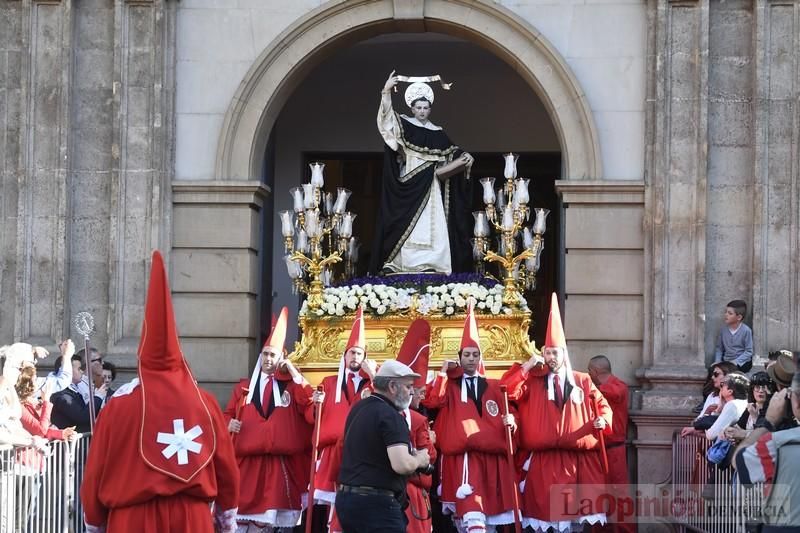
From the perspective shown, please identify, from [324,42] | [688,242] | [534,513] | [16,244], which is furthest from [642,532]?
[16,244]

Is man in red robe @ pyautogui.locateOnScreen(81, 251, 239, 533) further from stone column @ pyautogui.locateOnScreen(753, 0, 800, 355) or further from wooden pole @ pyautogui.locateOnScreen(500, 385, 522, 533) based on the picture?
stone column @ pyautogui.locateOnScreen(753, 0, 800, 355)

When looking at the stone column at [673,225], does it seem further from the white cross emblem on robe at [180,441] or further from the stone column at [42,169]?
the white cross emblem on robe at [180,441]

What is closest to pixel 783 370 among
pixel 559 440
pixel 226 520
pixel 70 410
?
pixel 559 440

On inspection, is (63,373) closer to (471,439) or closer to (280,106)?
(471,439)

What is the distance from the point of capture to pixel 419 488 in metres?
11.4

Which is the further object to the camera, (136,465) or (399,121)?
(399,121)

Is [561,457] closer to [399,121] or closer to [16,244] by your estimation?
[399,121]

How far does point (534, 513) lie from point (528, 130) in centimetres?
675

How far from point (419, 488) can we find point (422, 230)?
387cm

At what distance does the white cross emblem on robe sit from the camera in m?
8.48

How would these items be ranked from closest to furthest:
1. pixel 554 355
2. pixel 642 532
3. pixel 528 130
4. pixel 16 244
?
pixel 554 355
pixel 642 532
pixel 16 244
pixel 528 130

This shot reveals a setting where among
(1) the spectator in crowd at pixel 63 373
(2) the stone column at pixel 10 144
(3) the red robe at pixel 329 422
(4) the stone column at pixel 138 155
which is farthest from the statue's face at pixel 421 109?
(1) the spectator in crowd at pixel 63 373

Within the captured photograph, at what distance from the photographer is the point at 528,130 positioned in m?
18.3

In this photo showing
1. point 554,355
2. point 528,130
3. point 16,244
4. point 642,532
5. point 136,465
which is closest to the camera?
point 136,465
